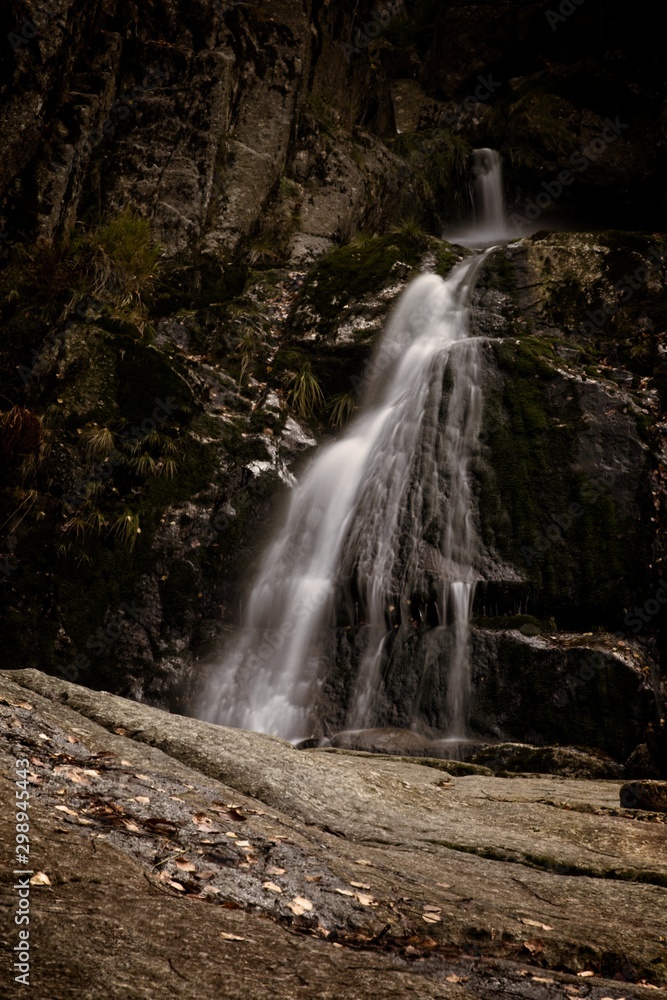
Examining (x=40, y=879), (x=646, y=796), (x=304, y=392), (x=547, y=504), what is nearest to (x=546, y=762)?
(x=646, y=796)

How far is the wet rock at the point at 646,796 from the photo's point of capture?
4.57 meters

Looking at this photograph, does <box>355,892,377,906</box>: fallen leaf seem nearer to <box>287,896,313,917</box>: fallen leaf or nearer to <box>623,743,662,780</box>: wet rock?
<box>287,896,313,917</box>: fallen leaf

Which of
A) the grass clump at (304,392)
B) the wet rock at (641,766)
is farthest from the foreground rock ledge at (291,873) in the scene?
the grass clump at (304,392)

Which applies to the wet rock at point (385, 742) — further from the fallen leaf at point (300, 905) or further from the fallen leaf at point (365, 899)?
the fallen leaf at point (300, 905)

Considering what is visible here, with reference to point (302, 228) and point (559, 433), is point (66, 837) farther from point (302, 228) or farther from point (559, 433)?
point (302, 228)

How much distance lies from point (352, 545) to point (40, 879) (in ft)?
21.6

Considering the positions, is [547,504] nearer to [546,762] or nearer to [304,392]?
[546,762]

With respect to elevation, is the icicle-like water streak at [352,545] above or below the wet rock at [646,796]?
above

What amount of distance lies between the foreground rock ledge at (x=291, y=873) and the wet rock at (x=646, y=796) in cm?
16

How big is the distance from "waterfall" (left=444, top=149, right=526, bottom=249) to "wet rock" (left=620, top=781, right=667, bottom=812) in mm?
12479

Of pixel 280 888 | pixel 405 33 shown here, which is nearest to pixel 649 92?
pixel 405 33

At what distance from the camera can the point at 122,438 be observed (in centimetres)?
931

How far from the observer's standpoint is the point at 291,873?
9.09 feet

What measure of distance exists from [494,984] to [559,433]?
721 centimetres
